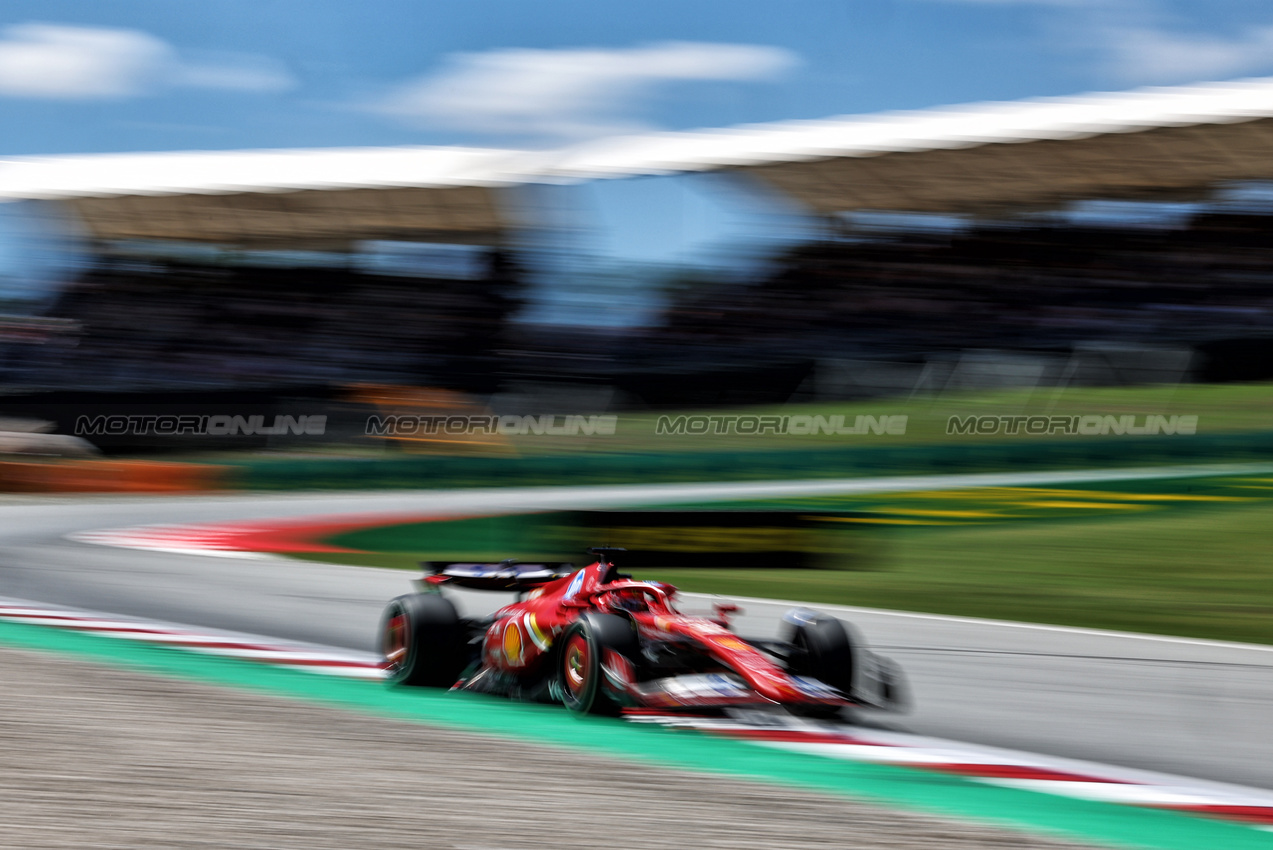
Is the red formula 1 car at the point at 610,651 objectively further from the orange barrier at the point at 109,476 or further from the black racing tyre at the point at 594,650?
the orange barrier at the point at 109,476

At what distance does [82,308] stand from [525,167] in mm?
7742

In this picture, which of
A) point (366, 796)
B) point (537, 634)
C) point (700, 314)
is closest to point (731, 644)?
point (537, 634)

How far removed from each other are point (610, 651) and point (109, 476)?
13.8 metres

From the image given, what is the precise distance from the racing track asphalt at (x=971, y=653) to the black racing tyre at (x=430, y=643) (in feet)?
4.17

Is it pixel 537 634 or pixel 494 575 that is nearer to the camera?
pixel 537 634

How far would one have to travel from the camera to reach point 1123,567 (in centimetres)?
894

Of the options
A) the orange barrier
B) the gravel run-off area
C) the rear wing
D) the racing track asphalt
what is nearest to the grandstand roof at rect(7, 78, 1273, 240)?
the orange barrier

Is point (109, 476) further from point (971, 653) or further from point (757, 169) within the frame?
point (971, 653)

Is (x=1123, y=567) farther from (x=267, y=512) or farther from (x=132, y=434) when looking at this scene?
(x=132, y=434)

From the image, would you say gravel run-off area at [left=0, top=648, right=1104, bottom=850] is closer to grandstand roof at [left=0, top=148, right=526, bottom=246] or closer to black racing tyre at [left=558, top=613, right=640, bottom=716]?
black racing tyre at [left=558, top=613, right=640, bottom=716]

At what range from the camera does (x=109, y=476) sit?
16.4 meters

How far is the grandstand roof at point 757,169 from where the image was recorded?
15977 mm

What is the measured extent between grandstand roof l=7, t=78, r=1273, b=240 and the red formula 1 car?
41.7ft

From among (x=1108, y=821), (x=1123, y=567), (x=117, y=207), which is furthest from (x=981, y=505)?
(x=117, y=207)
